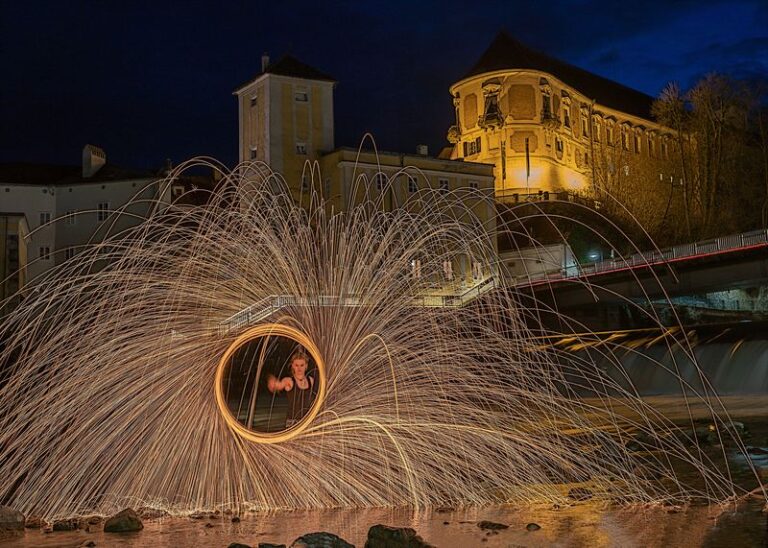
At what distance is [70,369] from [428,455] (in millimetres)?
4980

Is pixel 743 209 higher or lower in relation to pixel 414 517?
higher

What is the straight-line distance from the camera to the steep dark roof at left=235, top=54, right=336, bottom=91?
190 ft

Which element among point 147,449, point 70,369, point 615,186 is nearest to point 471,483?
point 147,449

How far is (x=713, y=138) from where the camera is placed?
62.1 metres

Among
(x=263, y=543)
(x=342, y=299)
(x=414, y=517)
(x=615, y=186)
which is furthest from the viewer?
(x=615, y=186)

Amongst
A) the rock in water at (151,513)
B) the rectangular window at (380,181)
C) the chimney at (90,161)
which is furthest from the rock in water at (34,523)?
the chimney at (90,161)

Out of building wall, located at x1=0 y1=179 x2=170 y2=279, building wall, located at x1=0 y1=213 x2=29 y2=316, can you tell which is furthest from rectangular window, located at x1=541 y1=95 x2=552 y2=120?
building wall, located at x1=0 y1=213 x2=29 y2=316

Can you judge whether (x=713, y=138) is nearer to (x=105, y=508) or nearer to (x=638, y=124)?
(x=638, y=124)

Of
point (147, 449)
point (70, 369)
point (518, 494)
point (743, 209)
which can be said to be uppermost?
point (743, 209)

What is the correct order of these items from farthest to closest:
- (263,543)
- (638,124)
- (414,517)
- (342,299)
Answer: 1. (638,124)
2. (342,299)
3. (414,517)
4. (263,543)

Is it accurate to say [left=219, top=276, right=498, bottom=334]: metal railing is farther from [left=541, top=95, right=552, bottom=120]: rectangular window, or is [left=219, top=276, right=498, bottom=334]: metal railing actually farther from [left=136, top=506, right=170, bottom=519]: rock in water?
[left=541, top=95, right=552, bottom=120]: rectangular window

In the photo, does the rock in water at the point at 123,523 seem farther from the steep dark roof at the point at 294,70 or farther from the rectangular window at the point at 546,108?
the rectangular window at the point at 546,108

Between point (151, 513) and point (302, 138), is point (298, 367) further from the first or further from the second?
point (302, 138)

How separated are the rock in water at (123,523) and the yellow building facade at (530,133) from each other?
219 ft
